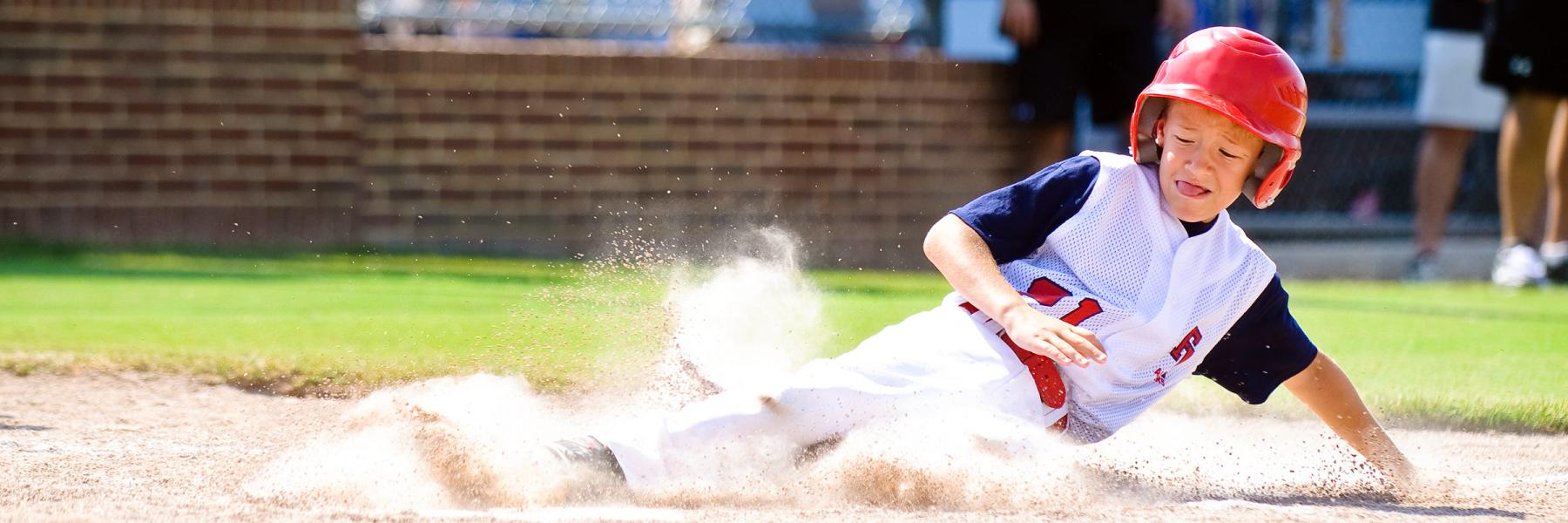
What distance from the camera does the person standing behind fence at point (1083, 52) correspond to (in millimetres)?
8336

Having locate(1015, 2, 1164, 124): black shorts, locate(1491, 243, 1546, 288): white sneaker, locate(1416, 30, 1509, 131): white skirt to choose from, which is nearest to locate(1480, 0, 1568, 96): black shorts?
locate(1416, 30, 1509, 131): white skirt

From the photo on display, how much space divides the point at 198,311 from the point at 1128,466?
3.53 metres

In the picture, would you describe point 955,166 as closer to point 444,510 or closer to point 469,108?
point 469,108

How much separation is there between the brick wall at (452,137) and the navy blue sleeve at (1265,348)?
4.26 m

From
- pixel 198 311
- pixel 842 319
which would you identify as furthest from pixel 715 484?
pixel 198 311

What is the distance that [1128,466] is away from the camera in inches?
138

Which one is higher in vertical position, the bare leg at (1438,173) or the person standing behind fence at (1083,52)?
the person standing behind fence at (1083,52)

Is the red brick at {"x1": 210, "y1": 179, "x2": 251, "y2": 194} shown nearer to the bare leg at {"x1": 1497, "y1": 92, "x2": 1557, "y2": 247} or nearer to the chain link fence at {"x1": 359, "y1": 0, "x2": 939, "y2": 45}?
the chain link fence at {"x1": 359, "y1": 0, "x2": 939, "y2": 45}

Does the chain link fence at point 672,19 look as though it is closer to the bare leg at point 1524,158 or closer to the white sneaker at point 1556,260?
the bare leg at point 1524,158

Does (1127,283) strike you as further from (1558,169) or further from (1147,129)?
(1558,169)

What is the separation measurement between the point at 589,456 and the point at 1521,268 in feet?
19.3

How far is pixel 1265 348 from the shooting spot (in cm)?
333

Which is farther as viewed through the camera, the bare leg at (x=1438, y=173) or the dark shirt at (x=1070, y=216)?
the bare leg at (x=1438, y=173)

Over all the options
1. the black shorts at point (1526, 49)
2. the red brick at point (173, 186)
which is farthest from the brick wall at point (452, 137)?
the black shorts at point (1526, 49)
